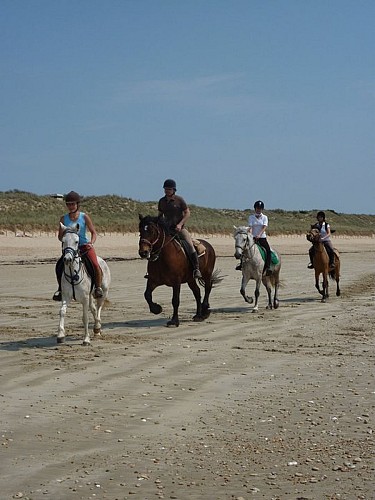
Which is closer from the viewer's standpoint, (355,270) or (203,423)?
(203,423)

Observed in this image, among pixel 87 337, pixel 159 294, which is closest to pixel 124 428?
pixel 87 337

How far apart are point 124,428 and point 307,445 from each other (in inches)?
66.4

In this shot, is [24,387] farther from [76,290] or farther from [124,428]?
[76,290]

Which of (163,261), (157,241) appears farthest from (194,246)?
(157,241)

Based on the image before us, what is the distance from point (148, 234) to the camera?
14.6 m

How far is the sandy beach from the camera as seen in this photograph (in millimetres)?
6195

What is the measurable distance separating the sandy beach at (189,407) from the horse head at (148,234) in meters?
1.36

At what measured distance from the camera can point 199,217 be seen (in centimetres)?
7319

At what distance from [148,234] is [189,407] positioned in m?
6.43

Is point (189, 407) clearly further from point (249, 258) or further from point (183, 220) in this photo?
point (249, 258)

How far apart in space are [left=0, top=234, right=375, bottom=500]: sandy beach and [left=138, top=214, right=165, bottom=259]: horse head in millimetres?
1364

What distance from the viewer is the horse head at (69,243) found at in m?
12.1

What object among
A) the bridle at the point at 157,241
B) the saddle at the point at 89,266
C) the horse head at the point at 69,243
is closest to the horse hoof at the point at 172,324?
the bridle at the point at 157,241

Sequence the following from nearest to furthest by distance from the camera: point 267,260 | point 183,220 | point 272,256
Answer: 1. point 183,220
2. point 267,260
3. point 272,256
